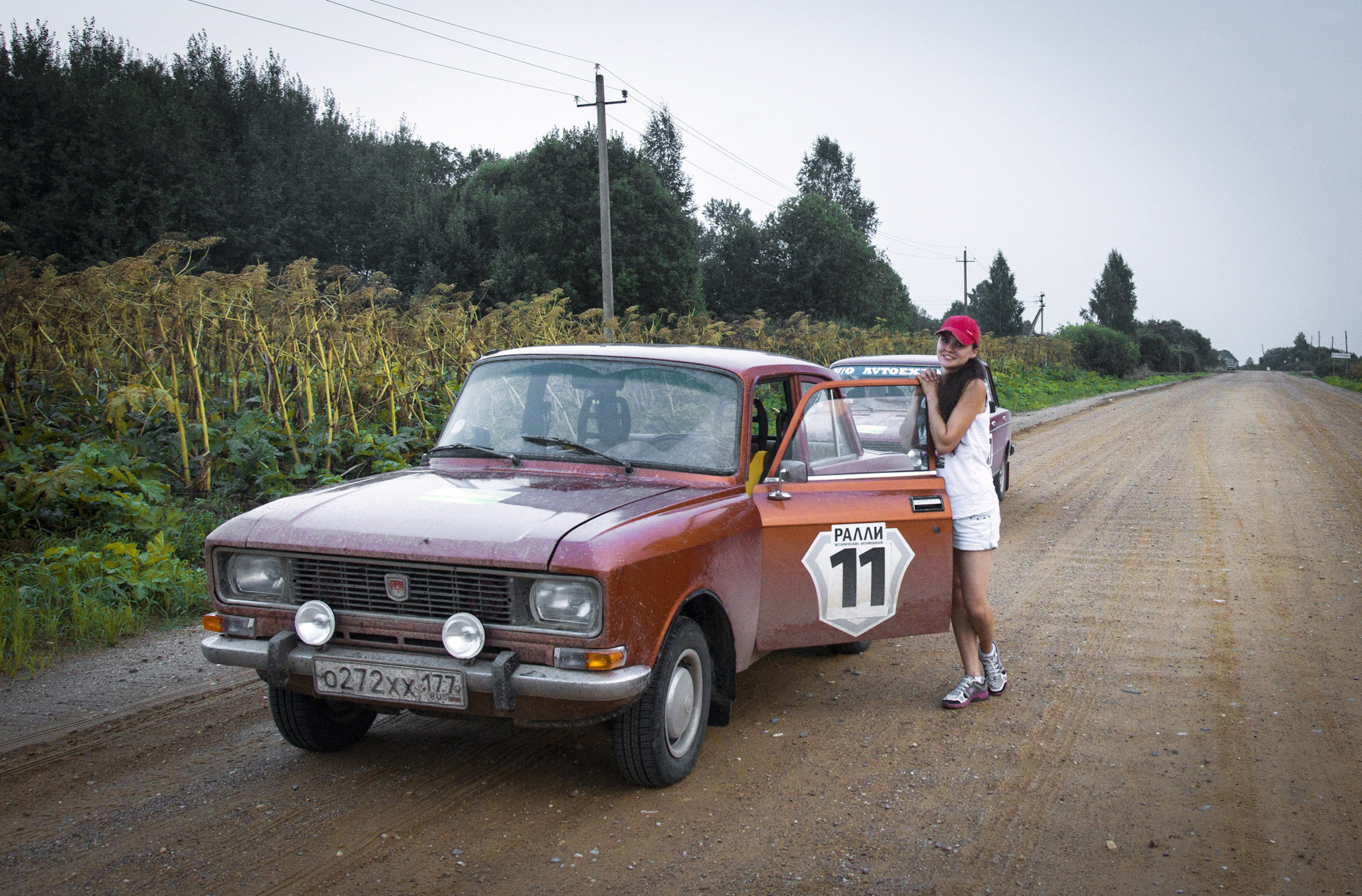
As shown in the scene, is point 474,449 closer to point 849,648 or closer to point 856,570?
point 856,570

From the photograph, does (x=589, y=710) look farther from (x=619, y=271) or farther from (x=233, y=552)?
(x=619, y=271)

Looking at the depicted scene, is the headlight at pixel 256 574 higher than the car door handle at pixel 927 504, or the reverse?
the car door handle at pixel 927 504

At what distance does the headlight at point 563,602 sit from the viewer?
3.59m

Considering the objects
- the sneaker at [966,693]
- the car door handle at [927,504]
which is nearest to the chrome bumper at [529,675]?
the car door handle at [927,504]

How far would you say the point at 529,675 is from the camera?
3566 mm

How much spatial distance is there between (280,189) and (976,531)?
132 feet

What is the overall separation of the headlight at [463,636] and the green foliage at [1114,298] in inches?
5483

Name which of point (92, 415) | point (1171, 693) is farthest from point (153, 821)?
point (92, 415)

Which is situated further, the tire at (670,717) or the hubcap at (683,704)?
the hubcap at (683,704)

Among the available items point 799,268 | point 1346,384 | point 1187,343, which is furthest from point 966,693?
point 1187,343

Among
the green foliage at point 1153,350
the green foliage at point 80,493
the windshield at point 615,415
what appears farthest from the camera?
the green foliage at point 1153,350

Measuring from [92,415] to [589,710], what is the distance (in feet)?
25.4

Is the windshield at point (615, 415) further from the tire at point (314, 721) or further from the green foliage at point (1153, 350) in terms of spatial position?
the green foliage at point (1153, 350)

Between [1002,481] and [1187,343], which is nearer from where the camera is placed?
[1002,481]
